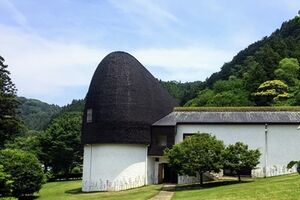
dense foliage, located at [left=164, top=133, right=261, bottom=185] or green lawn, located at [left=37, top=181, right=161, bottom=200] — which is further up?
dense foliage, located at [left=164, top=133, right=261, bottom=185]

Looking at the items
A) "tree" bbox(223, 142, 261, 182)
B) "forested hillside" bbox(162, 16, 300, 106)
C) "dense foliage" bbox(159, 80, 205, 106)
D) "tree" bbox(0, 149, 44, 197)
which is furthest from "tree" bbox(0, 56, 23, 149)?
"dense foliage" bbox(159, 80, 205, 106)

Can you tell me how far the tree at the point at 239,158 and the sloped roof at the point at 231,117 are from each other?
4.56 meters

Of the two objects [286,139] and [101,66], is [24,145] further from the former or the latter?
[286,139]

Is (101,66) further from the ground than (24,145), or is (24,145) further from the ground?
(101,66)

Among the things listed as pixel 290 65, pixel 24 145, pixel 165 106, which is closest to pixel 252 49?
pixel 290 65

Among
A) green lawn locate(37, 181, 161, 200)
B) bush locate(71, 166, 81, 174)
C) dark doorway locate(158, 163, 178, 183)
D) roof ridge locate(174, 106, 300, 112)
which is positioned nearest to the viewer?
green lawn locate(37, 181, 161, 200)

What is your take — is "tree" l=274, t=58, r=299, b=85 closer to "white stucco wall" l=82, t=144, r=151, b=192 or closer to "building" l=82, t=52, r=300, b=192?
"building" l=82, t=52, r=300, b=192

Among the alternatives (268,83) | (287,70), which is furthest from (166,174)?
(287,70)

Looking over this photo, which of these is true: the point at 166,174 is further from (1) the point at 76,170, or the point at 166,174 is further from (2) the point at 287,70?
(2) the point at 287,70

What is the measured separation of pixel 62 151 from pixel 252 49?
53.7 m

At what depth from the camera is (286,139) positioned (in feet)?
113

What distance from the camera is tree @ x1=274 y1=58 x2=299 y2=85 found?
6162 cm

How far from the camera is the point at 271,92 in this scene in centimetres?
5981

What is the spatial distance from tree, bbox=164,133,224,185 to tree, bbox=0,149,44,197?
10.1 metres
